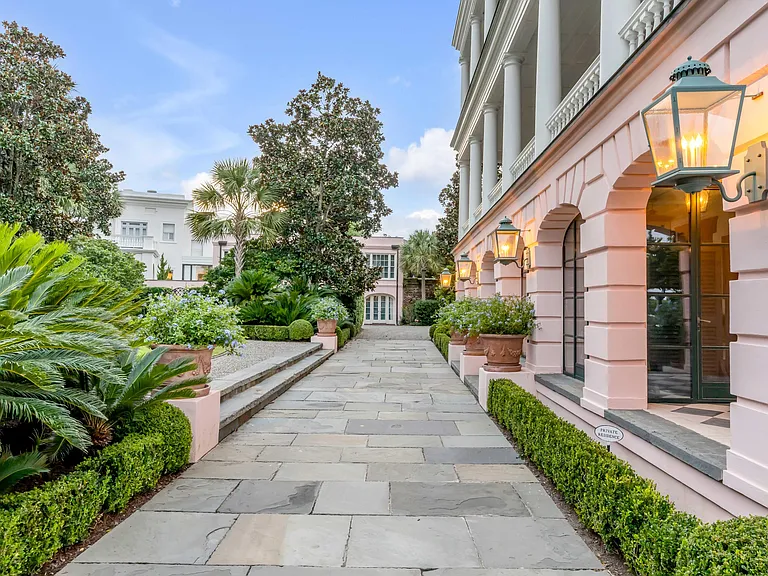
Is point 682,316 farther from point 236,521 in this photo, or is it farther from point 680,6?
point 236,521

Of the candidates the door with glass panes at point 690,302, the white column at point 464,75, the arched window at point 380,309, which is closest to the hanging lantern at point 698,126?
the door with glass panes at point 690,302

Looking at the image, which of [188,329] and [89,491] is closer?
[89,491]

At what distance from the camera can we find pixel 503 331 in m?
7.06

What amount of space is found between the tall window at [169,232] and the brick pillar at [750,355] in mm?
39092

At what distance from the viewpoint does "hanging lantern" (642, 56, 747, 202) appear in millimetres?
2643

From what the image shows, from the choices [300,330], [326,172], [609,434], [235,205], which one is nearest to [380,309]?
[326,172]

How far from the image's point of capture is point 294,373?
31.3 ft

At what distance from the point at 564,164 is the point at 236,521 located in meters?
5.37

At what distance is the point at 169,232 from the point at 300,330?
86.3ft

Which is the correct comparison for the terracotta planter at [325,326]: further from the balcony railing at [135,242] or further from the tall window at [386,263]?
the balcony railing at [135,242]

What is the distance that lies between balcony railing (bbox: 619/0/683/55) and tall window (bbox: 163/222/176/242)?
123 ft

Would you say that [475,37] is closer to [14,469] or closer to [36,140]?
[36,140]

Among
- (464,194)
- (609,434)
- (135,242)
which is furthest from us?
(135,242)

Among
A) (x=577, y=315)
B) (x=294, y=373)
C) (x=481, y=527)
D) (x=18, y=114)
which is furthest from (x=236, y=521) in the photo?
(x=18, y=114)
